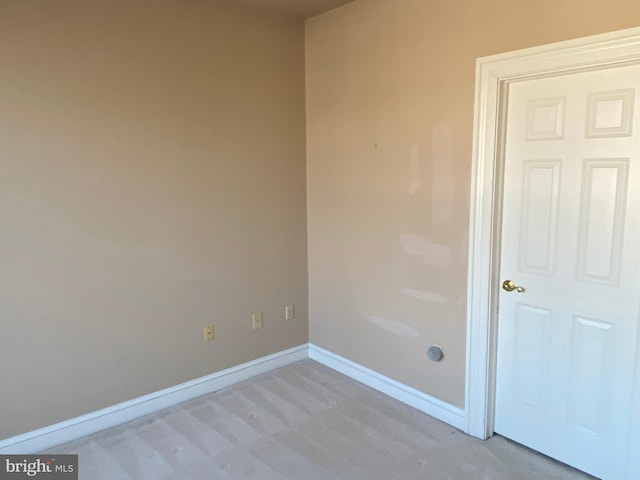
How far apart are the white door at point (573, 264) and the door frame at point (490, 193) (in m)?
0.05

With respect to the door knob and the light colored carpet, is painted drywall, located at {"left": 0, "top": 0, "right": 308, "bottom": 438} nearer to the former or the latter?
the light colored carpet

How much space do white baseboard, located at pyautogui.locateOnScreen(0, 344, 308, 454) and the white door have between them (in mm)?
1696

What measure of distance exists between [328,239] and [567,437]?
1907 mm

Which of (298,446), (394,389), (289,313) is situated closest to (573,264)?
(394,389)

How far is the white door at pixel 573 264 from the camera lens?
2066mm

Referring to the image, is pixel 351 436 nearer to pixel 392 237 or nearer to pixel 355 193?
pixel 392 237

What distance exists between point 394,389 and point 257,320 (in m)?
1.08

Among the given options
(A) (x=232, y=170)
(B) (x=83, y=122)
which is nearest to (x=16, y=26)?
(B) (x=83, y=122)

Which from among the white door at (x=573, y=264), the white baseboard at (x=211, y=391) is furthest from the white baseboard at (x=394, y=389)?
the white door at (x=573, y=264)

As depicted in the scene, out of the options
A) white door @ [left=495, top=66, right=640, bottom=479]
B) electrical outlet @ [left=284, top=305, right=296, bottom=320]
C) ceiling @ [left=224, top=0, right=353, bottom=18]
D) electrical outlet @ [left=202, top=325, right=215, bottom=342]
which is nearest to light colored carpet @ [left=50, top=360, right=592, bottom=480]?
white door @ [left=495, top=66, right=640, bottom=479]

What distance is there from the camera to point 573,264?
7.36 feet

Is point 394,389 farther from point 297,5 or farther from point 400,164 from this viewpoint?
point 297,5

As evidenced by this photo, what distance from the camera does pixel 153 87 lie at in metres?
2.77

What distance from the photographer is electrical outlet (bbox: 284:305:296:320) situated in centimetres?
361
